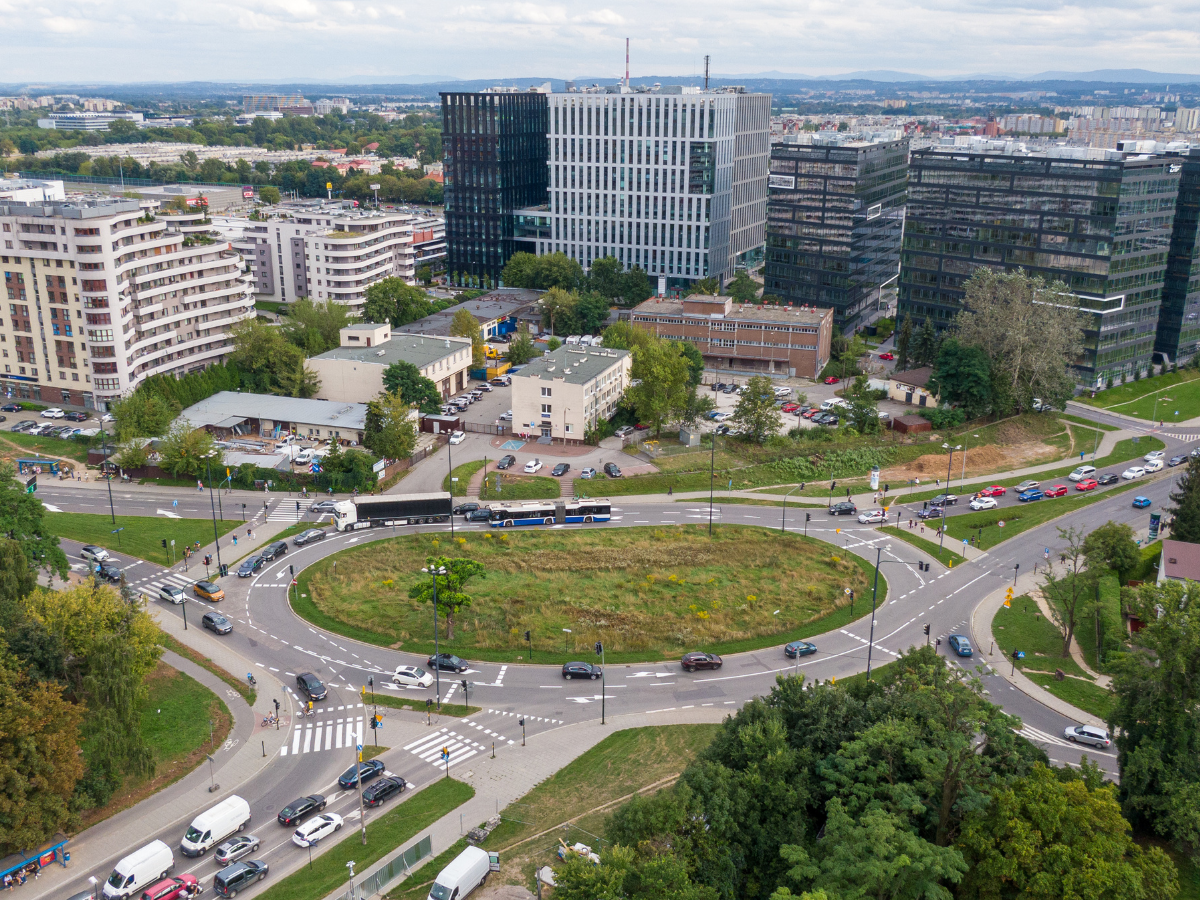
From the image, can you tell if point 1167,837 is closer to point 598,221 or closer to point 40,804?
point 40,804

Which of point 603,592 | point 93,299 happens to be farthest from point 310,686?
point 93,299

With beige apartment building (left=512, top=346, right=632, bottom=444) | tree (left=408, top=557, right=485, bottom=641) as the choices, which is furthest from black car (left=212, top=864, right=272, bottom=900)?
beige apartment building (left=512, top=346, right=632, bottom=444)

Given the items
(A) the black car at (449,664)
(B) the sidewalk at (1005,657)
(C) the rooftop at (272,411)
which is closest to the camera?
(B) the sidewalk at (1005,657)

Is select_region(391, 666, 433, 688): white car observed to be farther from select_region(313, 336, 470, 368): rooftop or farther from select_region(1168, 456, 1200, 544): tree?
select_region(1168, 456, 1200, 544): tree

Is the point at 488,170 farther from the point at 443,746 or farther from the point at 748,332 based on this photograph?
the point at 443,746

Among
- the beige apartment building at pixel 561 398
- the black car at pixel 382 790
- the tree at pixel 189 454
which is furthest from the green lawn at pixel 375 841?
the beige apartment building at pixel 561 398

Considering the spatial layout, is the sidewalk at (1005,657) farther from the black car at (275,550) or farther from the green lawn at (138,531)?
the green lawn at (138,531)
